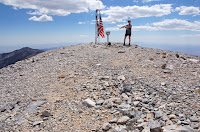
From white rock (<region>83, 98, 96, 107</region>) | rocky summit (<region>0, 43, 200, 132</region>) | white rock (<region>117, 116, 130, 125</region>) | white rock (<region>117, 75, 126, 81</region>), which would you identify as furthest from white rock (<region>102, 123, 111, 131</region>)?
white rock (<region>117, 75, 126, 81</region>)

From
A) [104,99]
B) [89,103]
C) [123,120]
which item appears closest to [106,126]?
[123,120]

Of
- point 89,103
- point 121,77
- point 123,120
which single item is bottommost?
point 123,120

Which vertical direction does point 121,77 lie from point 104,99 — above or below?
above

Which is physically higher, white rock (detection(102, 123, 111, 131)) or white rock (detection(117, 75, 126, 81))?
white rock (detection(117, 75, 126, 81))

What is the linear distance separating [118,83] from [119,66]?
3355mm

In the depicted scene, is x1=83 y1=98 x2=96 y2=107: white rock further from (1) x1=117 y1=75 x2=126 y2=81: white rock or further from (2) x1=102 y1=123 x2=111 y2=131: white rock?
(1) x1=117 y1=75 x2=126 y2=81: white rock

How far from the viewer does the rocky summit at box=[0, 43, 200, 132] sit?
5254 mm

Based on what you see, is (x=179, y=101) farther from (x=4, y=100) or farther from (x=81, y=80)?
(x=4, y=100)

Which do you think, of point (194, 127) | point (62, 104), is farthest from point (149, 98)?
point (62, 104)

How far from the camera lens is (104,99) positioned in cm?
719

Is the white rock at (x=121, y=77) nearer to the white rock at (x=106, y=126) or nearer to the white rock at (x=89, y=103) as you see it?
the white rock at (x=89, y=103)

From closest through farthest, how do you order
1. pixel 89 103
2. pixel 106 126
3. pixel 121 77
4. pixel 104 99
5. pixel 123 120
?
pixel 106 126 < pixel 123 120 < pixel 89 103 < pixel 104 99 < pixel 121 77

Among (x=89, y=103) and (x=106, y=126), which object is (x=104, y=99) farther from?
(x=106, y=126)

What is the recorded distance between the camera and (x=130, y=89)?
7719 millimetres
